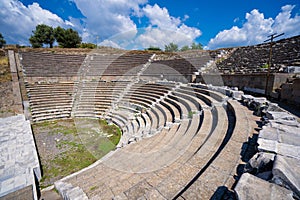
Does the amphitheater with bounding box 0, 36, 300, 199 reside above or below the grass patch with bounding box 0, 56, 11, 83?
below

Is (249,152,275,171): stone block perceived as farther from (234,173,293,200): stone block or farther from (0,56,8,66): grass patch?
(0,56,8,66): grass patch

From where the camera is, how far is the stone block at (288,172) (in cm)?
111

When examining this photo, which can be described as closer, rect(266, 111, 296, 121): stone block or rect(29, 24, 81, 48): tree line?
rect(266, 111, 296, 121): stone block

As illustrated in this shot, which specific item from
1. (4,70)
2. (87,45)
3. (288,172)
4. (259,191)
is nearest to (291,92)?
(288,172)

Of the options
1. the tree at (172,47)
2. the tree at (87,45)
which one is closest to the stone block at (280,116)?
the tree at (87,45)

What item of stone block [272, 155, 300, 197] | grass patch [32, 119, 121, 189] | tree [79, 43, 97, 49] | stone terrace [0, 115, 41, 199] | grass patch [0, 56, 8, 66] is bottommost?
grass patch [32, 119, 121, 189]

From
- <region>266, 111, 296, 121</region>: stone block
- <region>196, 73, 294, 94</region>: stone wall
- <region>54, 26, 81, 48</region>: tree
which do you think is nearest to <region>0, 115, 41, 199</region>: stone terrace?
<region>266, 111, 296, 121</region>: stone block

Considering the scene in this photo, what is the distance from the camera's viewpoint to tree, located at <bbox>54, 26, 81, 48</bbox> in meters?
27.0

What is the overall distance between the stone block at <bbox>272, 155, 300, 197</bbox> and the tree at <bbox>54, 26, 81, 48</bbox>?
1340 inches

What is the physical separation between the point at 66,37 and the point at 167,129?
31.3 meters

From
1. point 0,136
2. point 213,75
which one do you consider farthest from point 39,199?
point 213,75

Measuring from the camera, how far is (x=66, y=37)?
27.4m

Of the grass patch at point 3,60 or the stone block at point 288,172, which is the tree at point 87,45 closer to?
the grass patch at point 3,60

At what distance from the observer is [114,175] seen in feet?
9.61
